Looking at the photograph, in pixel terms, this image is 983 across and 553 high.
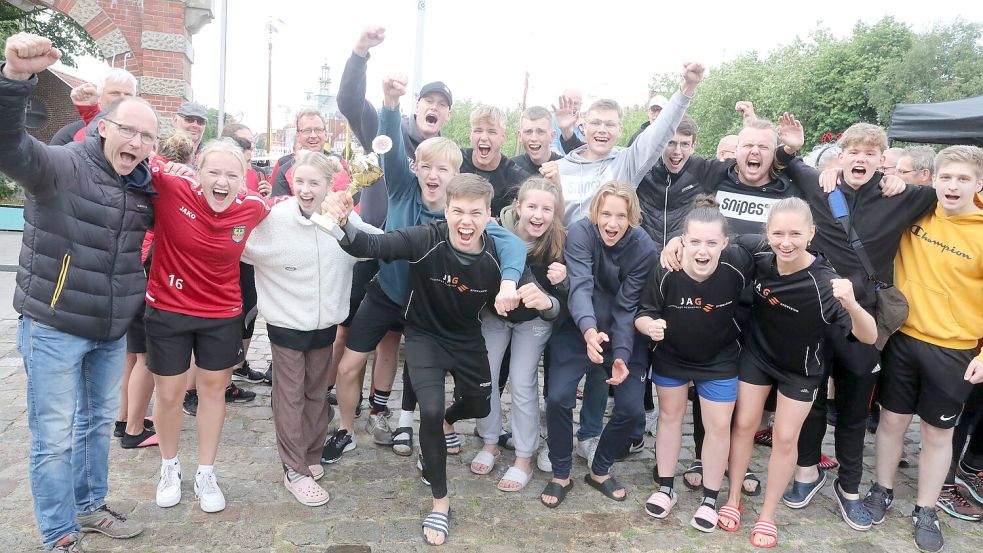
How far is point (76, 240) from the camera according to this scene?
2.71 meters

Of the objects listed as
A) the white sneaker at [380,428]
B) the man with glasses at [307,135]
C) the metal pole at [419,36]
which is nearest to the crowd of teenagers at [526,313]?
the white sneaker at [380,428]

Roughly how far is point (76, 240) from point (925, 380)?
462 cm

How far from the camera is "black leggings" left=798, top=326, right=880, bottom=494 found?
12.0 feet

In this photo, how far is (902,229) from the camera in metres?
3.72

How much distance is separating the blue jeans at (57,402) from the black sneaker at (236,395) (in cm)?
208

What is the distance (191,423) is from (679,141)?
14.0 feet

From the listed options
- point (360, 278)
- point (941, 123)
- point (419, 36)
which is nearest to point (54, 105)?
point (419, 36)

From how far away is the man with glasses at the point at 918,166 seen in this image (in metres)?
5.06

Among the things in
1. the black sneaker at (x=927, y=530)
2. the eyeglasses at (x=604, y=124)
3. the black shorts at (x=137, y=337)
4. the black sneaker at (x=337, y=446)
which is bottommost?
the black sneaker at (x=337, y=446)

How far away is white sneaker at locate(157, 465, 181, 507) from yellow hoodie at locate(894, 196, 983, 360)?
4414 millimetres

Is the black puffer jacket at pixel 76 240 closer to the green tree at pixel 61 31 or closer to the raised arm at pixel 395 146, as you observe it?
the raised arm at pixel 395 146

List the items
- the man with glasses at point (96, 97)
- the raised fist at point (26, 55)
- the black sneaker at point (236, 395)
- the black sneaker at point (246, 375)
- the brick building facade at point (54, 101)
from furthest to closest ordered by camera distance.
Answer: the brick building facade at point (54, 101)
the black sneaker at point (246, 375)
the black sneaker at point (236, 395)
the man with glasses at point (96, 97)
the raised fist at point (26, 55)

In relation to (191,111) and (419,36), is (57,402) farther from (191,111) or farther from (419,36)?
(419,36)

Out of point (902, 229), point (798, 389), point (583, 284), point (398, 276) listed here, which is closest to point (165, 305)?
point (398, 276)
